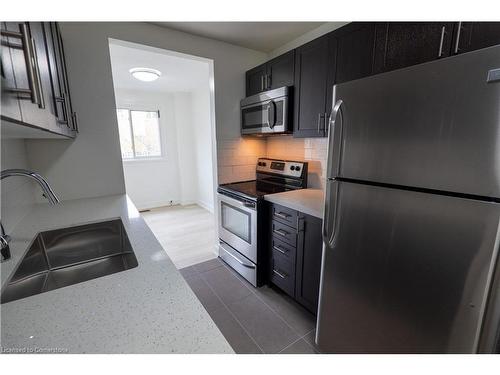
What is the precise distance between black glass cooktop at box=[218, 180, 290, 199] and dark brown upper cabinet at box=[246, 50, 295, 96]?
3.34 ft

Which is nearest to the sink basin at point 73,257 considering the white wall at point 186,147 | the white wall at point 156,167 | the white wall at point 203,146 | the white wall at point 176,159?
the white wall at point 203,146

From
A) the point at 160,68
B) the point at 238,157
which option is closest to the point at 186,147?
the point at 160,68

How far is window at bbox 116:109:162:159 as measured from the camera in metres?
4.53

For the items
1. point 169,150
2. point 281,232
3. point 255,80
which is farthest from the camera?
point 169,150

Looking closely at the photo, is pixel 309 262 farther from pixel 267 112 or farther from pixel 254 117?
pixel 254 117

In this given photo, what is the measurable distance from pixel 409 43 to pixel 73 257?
2271 millimetres

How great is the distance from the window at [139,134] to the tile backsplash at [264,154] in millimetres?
2933

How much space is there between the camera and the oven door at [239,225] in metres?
2.12

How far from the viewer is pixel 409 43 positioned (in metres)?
1.26

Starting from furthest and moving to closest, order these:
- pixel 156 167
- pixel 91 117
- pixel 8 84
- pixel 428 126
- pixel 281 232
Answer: pixel 156 167 < pixel 281 232 < pixel 91 117 < pixel 428 126 < pixel 8 84

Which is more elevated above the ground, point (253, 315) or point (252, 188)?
point (252, 188)

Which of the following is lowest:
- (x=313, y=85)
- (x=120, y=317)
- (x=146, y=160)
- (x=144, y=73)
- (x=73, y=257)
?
(x=73, y=257)

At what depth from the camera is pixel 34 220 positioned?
139 cm

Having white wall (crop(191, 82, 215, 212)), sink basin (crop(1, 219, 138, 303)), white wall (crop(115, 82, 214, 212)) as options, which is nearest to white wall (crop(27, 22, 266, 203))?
sink basin (crop(1, 219, 138, 303))
